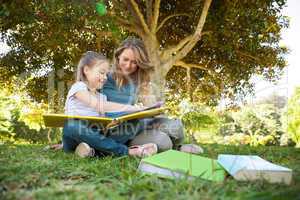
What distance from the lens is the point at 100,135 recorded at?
2.80m

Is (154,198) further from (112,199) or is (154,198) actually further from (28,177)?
(28,177)

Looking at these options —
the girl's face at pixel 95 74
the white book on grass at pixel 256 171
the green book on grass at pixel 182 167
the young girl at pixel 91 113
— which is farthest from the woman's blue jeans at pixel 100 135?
the white book on grass at pixel 256 171

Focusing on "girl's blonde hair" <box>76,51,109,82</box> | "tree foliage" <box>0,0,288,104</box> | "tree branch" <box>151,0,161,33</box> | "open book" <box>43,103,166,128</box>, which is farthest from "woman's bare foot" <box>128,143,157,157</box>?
"tree branch" <box>151,0,161,33</box>

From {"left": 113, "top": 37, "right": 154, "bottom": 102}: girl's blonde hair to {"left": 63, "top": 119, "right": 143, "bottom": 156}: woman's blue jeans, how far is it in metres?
0.52

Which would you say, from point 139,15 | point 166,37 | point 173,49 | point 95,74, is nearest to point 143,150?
point 95,74

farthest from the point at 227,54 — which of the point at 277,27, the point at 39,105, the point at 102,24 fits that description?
the point at 39,105

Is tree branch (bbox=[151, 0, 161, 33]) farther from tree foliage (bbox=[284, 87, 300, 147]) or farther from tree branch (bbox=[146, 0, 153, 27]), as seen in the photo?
tree foliage (bbox=[284, 87, 300, 147])

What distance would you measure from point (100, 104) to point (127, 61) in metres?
0.49

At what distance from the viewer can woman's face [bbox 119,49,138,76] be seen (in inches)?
133

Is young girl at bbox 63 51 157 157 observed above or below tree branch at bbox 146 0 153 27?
below

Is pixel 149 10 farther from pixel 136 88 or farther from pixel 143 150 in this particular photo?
pixel 143 150

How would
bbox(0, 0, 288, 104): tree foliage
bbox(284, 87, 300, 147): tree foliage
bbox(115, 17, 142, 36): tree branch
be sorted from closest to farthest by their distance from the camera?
1. bbox(0, 0, 288, 104): tree foliage
2. bbox(115, 17, 142, 36): tree branch
3. bbox(284, 87, 300, 147): tree foliage

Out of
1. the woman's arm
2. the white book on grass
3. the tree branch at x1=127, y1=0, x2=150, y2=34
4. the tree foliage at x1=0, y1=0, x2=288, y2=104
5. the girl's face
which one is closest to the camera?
the white book on grass

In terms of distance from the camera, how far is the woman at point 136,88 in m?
3.17
